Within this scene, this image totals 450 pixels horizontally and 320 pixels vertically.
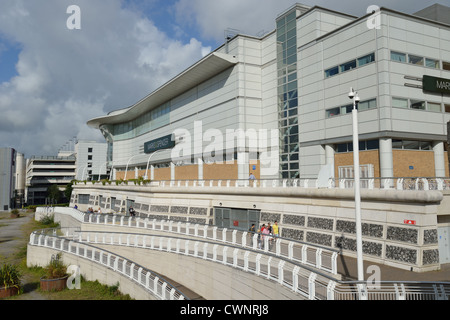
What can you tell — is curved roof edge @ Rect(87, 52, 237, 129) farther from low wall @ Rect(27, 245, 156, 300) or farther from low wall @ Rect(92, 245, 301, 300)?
low wall @ Rect(27, 245, 156, 300)

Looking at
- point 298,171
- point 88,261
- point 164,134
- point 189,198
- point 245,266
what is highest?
point 164,134

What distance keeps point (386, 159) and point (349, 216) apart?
8.15 m

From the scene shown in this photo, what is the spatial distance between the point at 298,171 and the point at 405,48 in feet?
41.3

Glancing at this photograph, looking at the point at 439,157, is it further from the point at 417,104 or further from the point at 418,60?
the point at 418,60

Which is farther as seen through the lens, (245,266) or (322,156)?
(322,156)

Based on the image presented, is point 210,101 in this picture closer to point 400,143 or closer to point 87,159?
point 400,143

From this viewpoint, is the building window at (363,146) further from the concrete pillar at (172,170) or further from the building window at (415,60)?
the concrete pillar at (172,170)

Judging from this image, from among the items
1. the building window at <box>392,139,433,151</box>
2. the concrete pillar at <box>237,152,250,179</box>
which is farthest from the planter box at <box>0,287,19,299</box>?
the building window at <box>392,139,433,151</box>

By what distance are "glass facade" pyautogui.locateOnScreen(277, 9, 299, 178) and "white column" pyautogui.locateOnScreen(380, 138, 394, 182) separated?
338 inches

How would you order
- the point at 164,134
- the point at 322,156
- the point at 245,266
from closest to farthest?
the point at 245,266 → the point at 322,156 → the point at 164,134

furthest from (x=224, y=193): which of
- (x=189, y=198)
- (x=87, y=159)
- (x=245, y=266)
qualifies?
(x=87, y=159)

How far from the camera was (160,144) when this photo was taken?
50.6m

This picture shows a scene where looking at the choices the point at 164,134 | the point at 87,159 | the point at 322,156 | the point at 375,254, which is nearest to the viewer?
the point at 375,254
